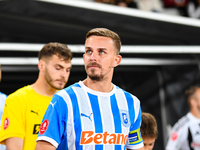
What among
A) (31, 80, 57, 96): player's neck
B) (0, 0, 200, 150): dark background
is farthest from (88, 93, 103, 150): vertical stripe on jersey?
(0, 0, 200, 150): dark background

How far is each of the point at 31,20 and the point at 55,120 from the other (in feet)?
13.2

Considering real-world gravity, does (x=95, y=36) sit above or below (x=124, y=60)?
below

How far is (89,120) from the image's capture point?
7.27ft

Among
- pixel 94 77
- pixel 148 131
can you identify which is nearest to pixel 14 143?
pixel 94 77

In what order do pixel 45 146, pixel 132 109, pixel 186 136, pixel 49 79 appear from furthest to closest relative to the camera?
pixel 186 136 → pixel 49 79 → pixel 132 109 → pixel 45 146

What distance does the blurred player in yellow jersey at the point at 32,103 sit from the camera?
2.82 m

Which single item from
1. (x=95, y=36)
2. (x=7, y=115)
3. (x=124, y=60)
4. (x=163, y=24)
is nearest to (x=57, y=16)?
(x=163, y=24)

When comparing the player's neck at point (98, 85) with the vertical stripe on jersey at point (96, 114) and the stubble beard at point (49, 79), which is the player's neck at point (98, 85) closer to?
the vertical stripe on jersey at point (96, 114)

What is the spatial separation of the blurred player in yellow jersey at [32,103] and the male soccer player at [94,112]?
0.75 metres

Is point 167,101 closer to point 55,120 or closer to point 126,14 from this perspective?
point 126,14

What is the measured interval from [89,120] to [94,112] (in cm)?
7

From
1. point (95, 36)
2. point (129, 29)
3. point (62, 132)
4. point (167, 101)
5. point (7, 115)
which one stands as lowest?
point (62, 132)

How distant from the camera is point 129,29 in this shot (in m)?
6.06

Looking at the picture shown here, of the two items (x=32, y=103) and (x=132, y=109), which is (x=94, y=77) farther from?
(x=32, y=103)
